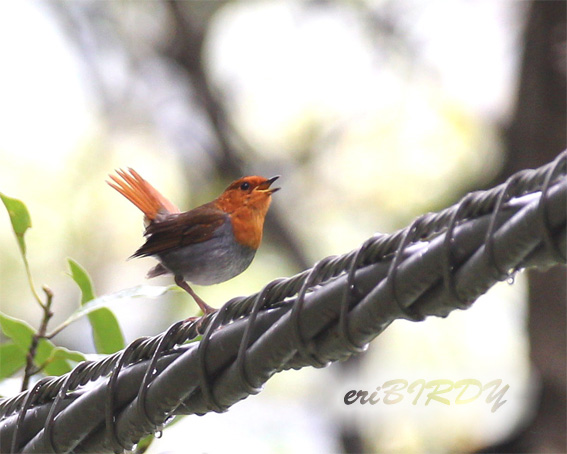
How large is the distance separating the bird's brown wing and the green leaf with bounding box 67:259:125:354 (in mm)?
616

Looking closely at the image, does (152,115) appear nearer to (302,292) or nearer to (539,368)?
(539,368)

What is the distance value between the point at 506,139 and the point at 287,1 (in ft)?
9.60

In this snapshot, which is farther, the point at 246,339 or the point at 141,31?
the point at 141,31

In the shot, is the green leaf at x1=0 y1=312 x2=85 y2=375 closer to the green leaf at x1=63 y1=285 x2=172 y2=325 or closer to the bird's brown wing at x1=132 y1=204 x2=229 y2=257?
the green leaf at x1=63 y1=285 x2=172 y2=325

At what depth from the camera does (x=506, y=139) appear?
18.8ft

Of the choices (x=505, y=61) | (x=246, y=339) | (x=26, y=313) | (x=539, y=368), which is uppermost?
(x=246, y=339)

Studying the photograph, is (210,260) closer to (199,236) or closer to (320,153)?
(199,236)

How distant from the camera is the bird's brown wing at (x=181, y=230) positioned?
2.92 metres

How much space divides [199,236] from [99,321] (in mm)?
828

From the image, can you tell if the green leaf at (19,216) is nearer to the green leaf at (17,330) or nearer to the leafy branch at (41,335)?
the leafy branch at (41,335)

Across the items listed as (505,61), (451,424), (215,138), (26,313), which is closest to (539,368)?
(451,424)

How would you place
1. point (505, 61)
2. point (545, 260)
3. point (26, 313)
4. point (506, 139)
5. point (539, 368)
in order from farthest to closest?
point (26, 313) → point (505, 61) → point (506, 139) → point (539, 368) → point (545, 260)

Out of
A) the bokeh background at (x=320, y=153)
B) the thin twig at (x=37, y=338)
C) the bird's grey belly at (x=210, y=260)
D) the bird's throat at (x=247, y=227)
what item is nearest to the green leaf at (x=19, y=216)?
the thin twig at (x=37, y=338)

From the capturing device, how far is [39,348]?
220 cm
